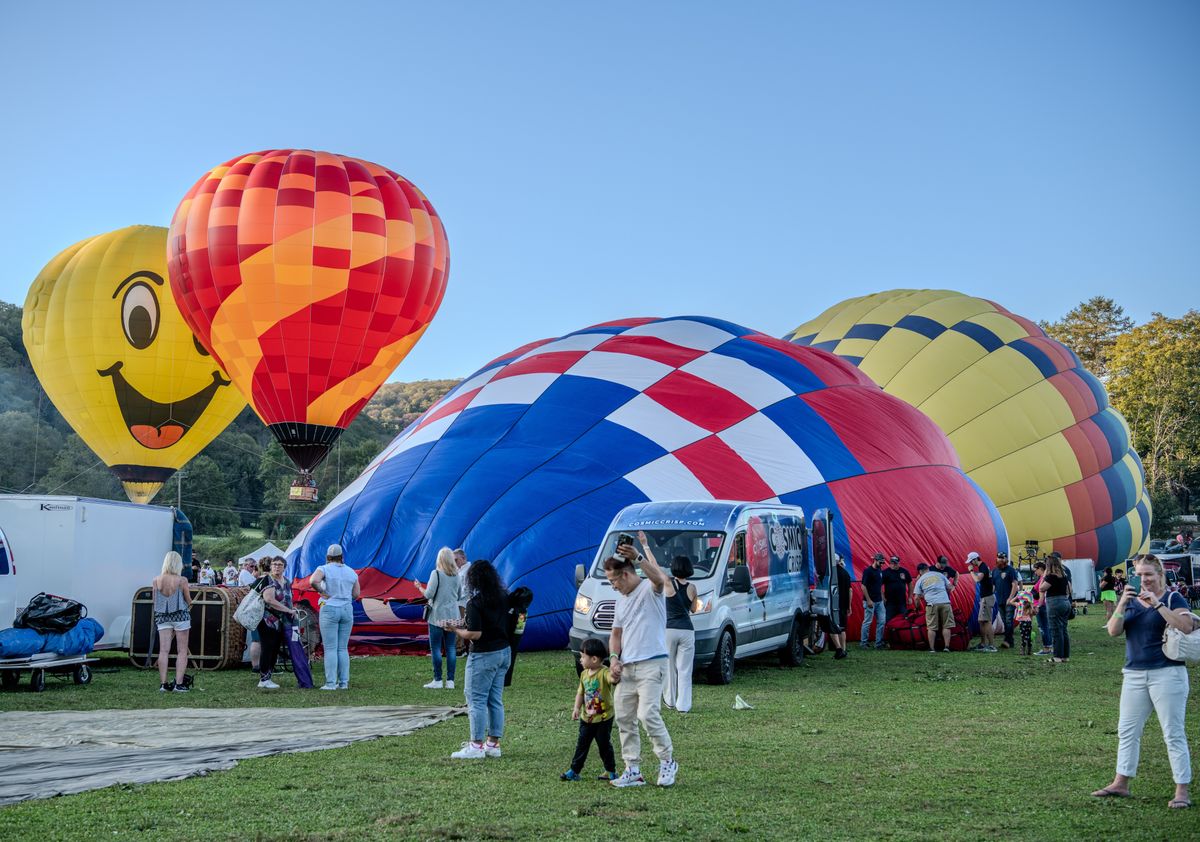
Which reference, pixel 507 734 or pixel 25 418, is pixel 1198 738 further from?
pixel 25 418

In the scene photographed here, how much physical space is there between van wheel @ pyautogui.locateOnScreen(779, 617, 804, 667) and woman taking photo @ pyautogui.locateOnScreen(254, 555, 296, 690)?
5910 mm

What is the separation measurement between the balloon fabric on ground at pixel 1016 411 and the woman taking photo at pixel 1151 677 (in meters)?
18.8

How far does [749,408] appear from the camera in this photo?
18469 millimetres

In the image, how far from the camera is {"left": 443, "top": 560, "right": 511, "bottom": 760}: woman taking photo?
734cm

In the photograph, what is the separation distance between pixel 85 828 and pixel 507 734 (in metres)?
3.60

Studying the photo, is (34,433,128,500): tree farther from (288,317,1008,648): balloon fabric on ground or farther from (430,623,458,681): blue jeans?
(430,623,458,681): blue jeans

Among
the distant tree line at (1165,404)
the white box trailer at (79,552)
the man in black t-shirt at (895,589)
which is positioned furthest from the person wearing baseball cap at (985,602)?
the distant tree line at (1165,404)

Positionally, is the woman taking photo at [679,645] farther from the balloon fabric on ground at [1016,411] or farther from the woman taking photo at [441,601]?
the balloon fabric on ground at [1016,411]

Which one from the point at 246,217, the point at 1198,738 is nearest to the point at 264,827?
the point at 1198,738

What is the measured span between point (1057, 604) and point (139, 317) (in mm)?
22710

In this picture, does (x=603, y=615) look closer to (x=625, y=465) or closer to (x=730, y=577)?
(x=730, y=577)

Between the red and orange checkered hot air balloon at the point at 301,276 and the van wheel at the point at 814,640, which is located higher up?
the red and orange checkered hot air balloon at the point at 301,276

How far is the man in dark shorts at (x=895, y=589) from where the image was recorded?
16672 mm

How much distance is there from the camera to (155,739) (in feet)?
27.4
